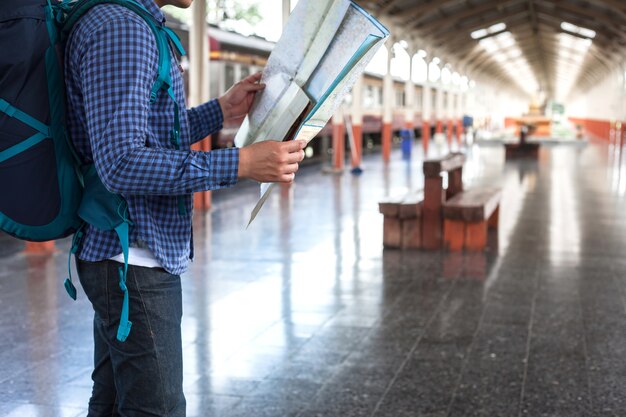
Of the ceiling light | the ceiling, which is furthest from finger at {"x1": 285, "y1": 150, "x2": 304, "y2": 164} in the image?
the ceiling light

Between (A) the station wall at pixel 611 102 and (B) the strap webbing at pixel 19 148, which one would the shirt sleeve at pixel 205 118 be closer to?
(B) the strap webbing at pixel 19 148

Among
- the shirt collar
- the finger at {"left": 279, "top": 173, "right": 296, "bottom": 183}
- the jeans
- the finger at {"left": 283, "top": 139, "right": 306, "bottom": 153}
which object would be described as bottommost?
the jeans

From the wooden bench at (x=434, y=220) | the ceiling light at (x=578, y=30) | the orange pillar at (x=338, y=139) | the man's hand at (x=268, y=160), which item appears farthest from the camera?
the ceiling light at (x=578, y=30)

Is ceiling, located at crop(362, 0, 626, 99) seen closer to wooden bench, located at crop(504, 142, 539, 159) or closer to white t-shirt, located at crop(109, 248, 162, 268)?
wooden bench, located at crop(504, 142, 539, 159)

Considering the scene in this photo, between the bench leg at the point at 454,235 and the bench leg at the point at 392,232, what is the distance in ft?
1.43

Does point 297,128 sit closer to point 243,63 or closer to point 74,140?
Answer: point 74,140

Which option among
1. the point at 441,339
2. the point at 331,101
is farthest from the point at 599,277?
the point at 331,101

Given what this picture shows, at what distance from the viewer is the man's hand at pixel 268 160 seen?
194 centimetres

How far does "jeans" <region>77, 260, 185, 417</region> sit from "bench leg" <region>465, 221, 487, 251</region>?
6.04m

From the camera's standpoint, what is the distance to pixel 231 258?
7.48 meters

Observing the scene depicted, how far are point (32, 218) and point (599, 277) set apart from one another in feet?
18.2

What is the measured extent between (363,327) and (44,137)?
3.44 m

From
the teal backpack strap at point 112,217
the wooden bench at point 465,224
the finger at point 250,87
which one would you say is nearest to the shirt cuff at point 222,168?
the teal backpack strap at point 112,217

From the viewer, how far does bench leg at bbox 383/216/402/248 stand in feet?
26.0
